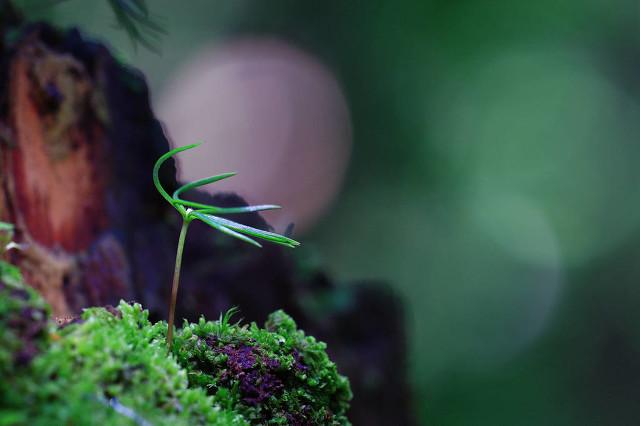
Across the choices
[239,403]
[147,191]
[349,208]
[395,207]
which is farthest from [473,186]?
[239,403]

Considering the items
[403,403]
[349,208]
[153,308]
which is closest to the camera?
[153,308]

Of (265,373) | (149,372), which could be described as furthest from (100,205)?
(149,372)

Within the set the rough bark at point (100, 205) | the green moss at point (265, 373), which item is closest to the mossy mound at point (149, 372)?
the green moss at point (265, 373)

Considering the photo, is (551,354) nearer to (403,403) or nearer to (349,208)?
(349,208)

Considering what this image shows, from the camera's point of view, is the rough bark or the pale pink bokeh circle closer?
the rough bark

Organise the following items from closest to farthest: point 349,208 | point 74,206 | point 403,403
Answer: point 74,206 < point 403,403 < point 349,208

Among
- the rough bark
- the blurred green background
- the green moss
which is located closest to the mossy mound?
the green moss

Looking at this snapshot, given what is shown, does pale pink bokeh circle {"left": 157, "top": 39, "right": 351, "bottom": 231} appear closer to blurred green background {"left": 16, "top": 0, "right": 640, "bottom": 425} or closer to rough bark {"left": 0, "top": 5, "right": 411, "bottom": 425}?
blurred green background {"left": 16, "top": 0, "right": 640, "bottom": 425}
